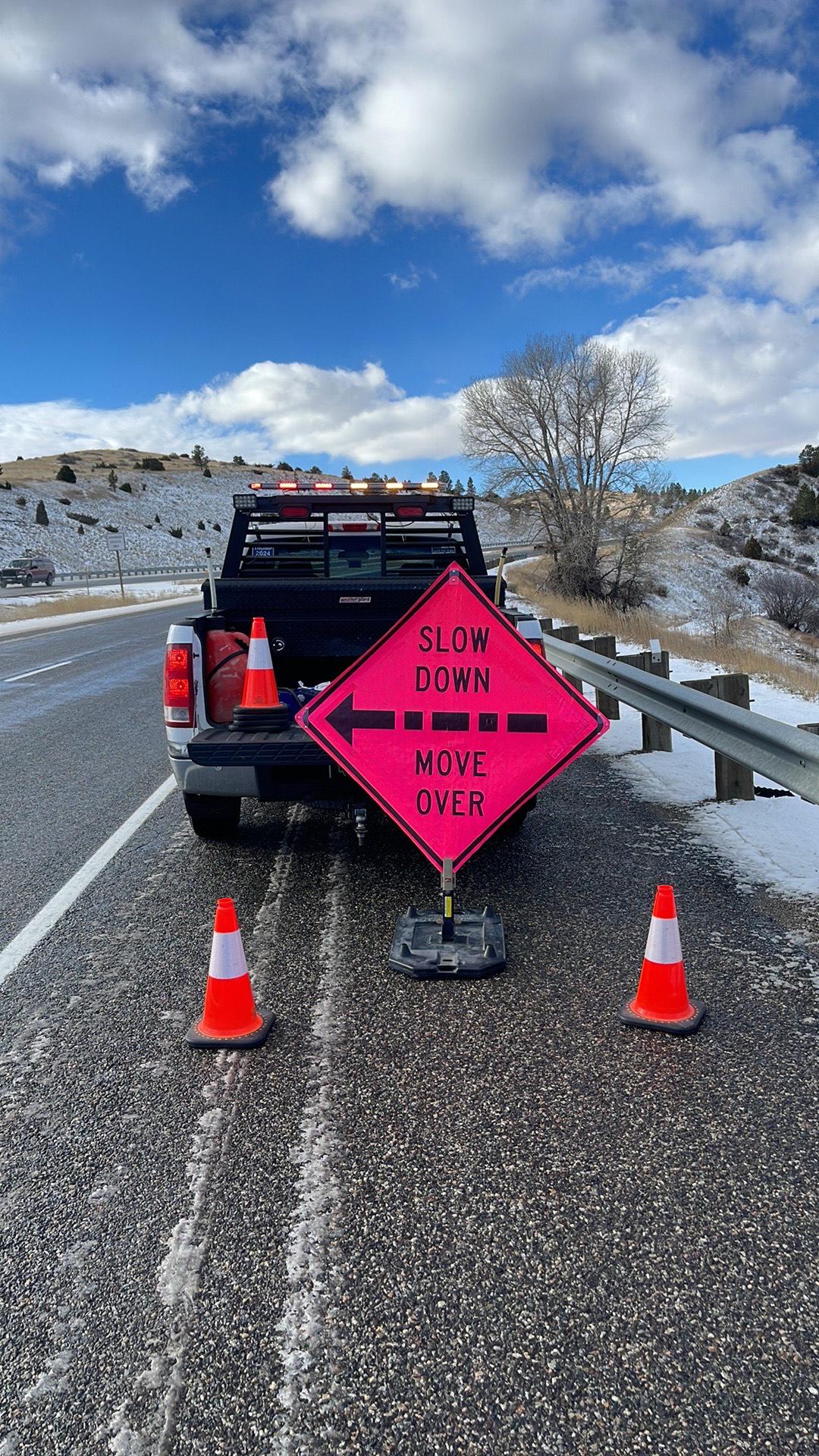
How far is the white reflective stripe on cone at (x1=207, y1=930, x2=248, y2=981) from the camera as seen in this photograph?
3146 mm

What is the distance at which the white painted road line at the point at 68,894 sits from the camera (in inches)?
154

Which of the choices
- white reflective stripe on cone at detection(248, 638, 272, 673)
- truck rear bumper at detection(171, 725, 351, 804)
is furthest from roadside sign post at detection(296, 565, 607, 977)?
white reflective stripe on cone at detection(248, 638, 272, 673)

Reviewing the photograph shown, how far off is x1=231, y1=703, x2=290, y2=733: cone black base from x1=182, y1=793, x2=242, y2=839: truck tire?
56 cm

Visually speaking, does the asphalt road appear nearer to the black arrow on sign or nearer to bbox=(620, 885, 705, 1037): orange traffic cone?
bbox=(620, 885, 705, 1037): orange traffic cone

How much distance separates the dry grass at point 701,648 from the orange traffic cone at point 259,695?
6.29m

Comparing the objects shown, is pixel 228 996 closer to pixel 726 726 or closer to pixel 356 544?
pixel 726 726

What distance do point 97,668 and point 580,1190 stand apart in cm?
1444

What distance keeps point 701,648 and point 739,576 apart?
49.0 m

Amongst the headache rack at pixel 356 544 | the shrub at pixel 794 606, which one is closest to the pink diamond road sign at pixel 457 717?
the headache rack at pixel 356 544

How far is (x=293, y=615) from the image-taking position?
199 inches

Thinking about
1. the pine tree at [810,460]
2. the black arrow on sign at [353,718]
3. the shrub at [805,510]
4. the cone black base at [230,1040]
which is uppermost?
the pine tree at [810,460]

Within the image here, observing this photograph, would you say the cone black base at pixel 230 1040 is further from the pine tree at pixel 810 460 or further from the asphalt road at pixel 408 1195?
the pine tree at pixel 810 460

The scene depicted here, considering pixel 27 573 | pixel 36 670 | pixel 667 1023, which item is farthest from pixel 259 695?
pixel 27 573

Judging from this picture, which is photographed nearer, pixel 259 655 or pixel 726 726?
pixel 259 655
